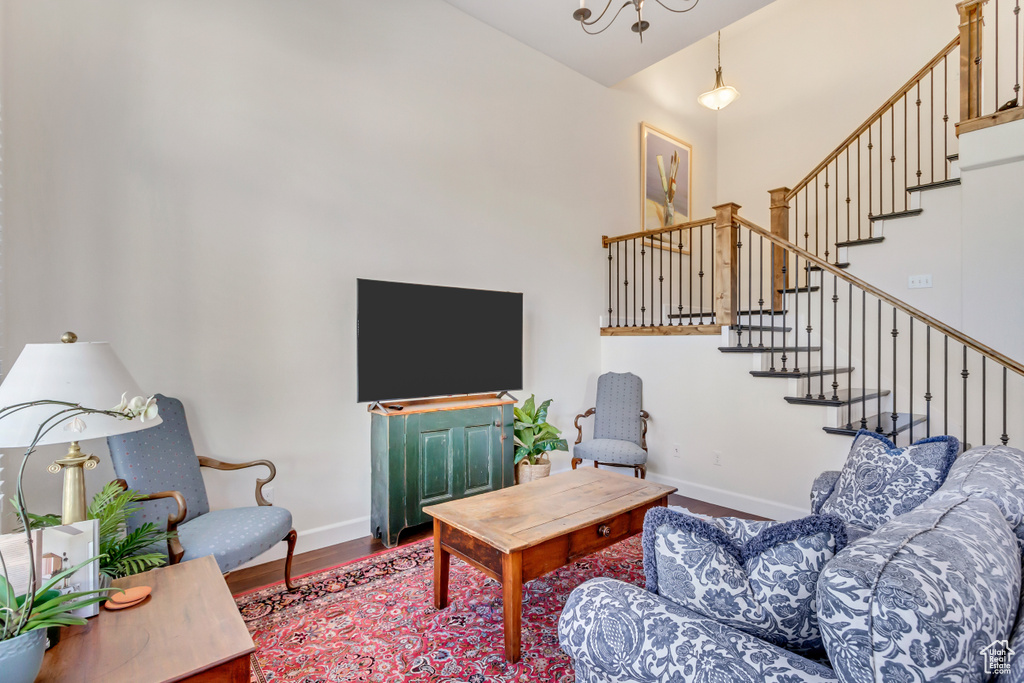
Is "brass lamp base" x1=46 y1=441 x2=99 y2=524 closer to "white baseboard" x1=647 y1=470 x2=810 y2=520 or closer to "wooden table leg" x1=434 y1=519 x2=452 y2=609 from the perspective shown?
"wooden table leg" x1=434 y1=519 x2=452 y2=609

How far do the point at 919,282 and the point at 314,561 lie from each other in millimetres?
4988

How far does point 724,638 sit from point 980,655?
1.33ft

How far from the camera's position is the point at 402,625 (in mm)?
2201

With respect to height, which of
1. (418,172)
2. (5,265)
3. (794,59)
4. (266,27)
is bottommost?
(5,265)

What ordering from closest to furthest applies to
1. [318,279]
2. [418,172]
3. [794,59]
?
[318,279], [418,172], [794,59]

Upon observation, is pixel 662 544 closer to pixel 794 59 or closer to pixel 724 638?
pixel 724 638

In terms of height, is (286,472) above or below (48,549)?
below

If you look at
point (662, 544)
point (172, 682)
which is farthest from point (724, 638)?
point (172, 682)

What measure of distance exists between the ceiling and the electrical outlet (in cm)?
250

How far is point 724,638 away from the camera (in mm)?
1021

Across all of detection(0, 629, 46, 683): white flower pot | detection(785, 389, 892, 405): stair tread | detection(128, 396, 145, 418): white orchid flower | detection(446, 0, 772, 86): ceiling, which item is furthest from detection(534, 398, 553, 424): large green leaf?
detection(0, 629, 46, 683): white flower pot

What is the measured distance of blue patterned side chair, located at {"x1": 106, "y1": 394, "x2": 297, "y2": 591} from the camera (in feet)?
7.02

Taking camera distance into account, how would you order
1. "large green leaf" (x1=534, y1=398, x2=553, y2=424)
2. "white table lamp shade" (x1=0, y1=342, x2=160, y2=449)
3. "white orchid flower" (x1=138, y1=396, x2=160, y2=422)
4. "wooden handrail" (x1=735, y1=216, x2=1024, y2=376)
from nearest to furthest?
"white table lamp shade" (x1=0, y1=342, x2=160, y2=449) < "white orchid flower" (x1=138, y1=396, x2=160, y2=422) < "wooden handrail" (x1=735, y1=216, x2=1024, y2=376) < "large green leaf" (x1=534, y1=398, x2=553, y2=424)

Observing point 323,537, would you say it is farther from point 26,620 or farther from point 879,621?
point 879,621
